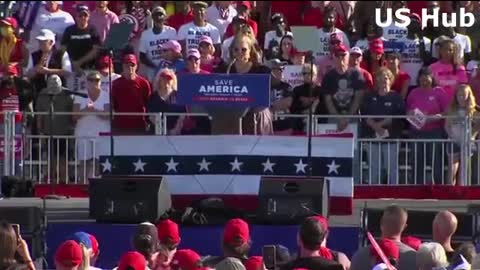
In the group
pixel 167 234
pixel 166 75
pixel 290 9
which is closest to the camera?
pixel 167 234

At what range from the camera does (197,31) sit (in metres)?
22.3

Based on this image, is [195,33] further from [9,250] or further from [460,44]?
[9,250]

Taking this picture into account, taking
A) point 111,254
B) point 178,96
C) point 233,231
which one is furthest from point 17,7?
point 233,231

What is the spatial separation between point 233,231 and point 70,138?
677cm

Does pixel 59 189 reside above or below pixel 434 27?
below

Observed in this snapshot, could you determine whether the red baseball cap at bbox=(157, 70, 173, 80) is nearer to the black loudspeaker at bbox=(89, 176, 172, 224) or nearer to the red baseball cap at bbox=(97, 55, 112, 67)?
the red baseball cap at bbox=(97, 55, 112, 67)

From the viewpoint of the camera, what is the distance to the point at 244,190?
58.9 feet

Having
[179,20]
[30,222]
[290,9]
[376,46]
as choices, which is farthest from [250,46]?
[290,9]

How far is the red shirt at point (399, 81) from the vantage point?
69.6ft

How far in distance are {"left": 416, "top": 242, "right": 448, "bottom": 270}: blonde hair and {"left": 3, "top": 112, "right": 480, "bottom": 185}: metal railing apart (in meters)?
6.63

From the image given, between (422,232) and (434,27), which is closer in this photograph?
(422,232)

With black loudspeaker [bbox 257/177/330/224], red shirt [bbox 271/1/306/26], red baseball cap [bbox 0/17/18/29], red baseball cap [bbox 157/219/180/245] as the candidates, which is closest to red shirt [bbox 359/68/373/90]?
red shirt [bbox 271/1/306/26]

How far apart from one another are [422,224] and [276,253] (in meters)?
2.55

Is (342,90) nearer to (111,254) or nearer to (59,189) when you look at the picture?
(59,189)
